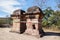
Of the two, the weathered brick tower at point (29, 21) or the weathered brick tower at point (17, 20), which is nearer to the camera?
the weathered brick tower at point (29, 21)

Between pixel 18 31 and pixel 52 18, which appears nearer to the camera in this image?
pixel 18 31

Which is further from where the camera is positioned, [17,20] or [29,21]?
[17,20]

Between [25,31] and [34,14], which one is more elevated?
[34,14]

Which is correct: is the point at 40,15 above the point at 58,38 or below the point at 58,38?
above

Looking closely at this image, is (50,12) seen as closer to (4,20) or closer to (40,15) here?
(4,20)

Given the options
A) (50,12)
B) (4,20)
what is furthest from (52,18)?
(4,20)

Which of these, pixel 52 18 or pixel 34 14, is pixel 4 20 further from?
pixel 34 14

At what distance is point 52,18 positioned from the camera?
22.4 metres

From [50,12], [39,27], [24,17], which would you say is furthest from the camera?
[50,12]

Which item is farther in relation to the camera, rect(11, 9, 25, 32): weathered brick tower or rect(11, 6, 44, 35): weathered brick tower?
rect(11, 9, 25, 32): weathered brick tower

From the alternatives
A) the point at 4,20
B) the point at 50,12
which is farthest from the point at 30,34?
the point at 50,12

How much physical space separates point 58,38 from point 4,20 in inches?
488

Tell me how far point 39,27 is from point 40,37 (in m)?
0.93

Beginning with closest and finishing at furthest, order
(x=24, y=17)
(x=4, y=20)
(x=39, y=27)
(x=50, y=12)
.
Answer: (x=39, y=27) < (x=24, y=17) < (x=4, y=20) < (x=50, y=12)
